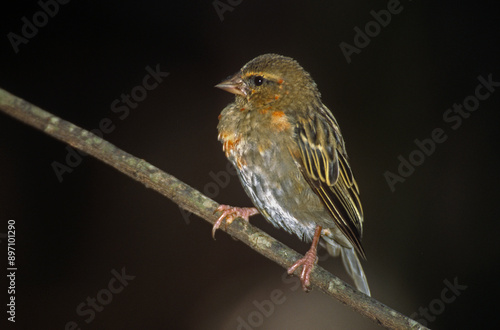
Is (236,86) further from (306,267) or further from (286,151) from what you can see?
(306,267)

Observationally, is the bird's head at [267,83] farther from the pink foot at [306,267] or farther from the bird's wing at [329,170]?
the pink foot at [306,267]

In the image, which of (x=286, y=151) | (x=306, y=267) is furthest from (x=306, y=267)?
(x=286, y=151)

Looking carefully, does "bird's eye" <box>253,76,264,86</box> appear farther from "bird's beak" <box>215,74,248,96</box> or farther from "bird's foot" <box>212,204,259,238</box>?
"bird's foot" <box>212,204,259,238</box>

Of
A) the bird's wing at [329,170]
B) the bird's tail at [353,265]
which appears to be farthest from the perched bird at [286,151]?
the bird's tail at [353,265]

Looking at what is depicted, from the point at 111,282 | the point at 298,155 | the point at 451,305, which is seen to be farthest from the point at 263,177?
the point at 451,305

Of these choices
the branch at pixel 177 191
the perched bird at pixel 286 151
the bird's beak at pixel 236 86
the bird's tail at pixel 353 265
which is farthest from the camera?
the bird's tail at pixel 353 265

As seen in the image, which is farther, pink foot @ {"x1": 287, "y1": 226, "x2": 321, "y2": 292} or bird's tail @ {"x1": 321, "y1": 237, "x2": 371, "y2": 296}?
bird's tail @ {"x1": 321, "y1": 237, "x2": 371, "y2": 296}

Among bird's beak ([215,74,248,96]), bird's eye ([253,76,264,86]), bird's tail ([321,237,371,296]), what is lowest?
bird's tail ([321,237,371,296])

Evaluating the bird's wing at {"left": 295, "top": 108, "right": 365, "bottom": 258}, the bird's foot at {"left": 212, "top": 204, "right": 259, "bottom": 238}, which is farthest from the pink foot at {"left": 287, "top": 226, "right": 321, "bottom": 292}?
the bird's foot at {"left": 212, "top": 204, "right": 259, "bottom": 238}
